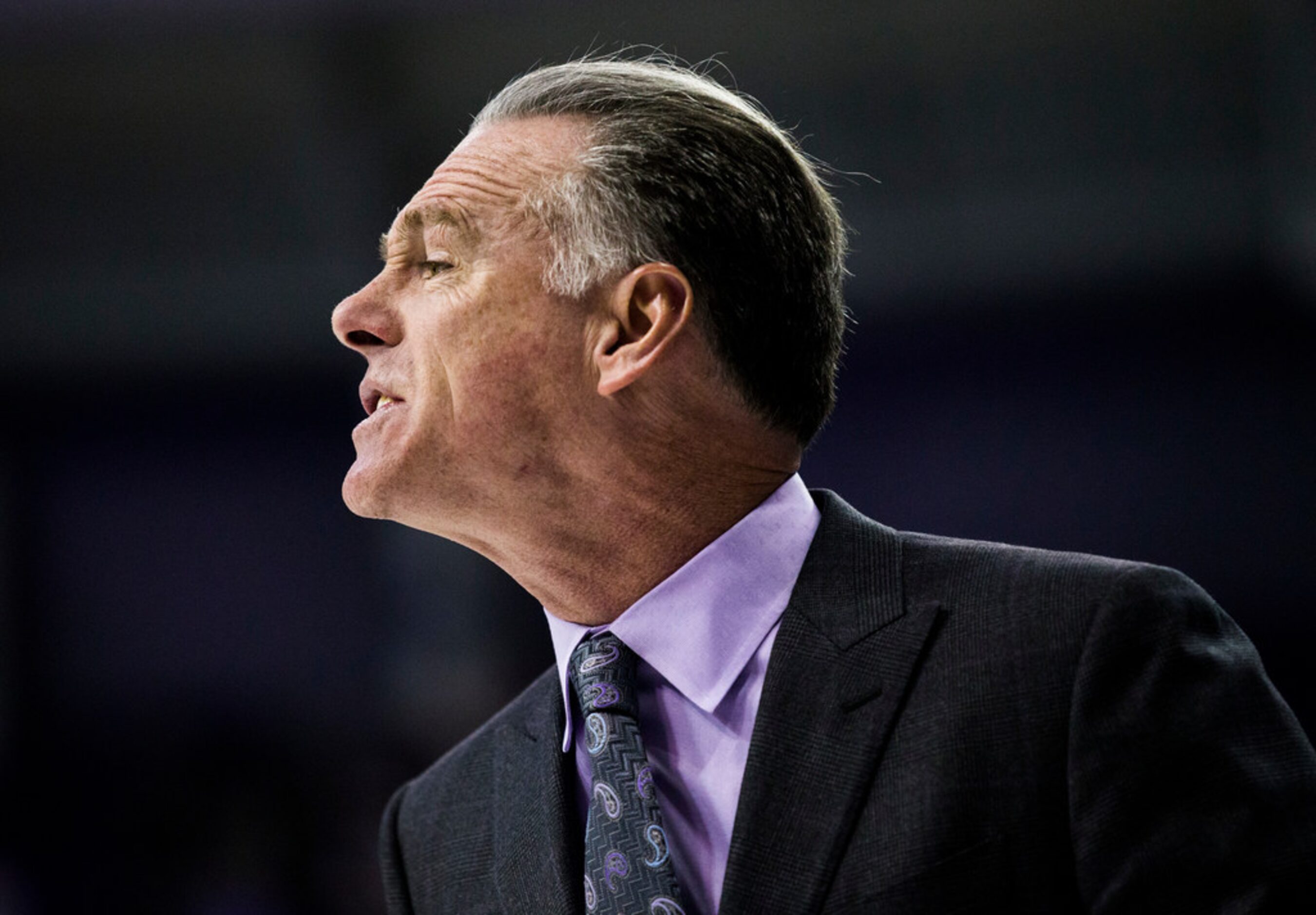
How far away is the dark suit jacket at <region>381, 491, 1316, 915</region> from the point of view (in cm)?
115

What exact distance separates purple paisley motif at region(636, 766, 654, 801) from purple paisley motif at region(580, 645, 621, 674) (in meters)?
0.14

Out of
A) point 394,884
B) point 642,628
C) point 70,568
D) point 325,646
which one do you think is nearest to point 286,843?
point 325,646

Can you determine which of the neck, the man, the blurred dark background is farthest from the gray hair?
the blurred dark background

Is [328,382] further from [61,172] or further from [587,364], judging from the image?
[587,364]

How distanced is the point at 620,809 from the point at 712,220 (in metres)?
0.66

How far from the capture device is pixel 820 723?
1.31 m

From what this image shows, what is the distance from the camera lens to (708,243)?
1.54 m

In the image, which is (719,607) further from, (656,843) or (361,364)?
(361,364)

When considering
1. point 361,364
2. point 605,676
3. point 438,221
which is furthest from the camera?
point 361,364

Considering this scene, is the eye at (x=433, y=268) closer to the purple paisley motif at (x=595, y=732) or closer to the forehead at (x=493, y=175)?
the forehead at (x=493, y=175)

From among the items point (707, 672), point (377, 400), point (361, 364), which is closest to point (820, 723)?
point (707, 672)

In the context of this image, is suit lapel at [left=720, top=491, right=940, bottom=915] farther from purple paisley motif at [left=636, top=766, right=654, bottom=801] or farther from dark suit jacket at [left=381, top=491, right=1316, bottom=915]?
purple paisley motif at [left=636, top=766, right=654, bottom=801]

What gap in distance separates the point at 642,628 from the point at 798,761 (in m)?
0.26

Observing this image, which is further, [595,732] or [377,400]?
[377,400]
